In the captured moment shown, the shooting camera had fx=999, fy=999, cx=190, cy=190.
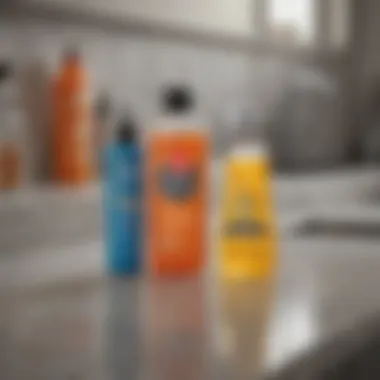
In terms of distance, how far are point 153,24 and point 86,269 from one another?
632mm

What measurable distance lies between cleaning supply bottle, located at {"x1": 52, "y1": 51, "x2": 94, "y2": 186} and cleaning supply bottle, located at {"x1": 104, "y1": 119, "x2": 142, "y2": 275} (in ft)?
0.86

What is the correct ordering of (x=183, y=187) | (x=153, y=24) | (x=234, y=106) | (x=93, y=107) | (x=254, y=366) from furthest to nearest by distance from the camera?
(x=234, y=106), (x=153, y=24), (x=93, y=107), (x=183, y=187), (x=254, y=366)

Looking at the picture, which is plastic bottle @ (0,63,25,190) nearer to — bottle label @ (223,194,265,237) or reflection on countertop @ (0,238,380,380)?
reflection on countertop @ (0,238,380,380)

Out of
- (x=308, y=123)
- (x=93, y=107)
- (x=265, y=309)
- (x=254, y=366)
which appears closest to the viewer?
(x=254, y=366)

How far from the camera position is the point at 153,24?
180 centimetres

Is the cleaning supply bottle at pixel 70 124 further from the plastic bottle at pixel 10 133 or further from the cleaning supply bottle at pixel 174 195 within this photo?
the cleaning supply bottle at pixel 174 195

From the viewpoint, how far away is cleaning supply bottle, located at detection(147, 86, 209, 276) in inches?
48.3

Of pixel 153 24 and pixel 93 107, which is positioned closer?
pixel 93 107

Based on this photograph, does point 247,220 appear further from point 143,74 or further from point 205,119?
point 205,119

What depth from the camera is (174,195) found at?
4.04 ft

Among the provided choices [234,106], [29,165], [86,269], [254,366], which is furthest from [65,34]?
[254,366]

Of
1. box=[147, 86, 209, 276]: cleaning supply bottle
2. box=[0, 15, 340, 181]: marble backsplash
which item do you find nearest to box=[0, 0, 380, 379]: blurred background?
box=[0, 15, 340, 181]: marble backsplash

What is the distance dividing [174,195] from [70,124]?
1.11ft

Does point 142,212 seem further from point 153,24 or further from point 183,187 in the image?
point 153,24
